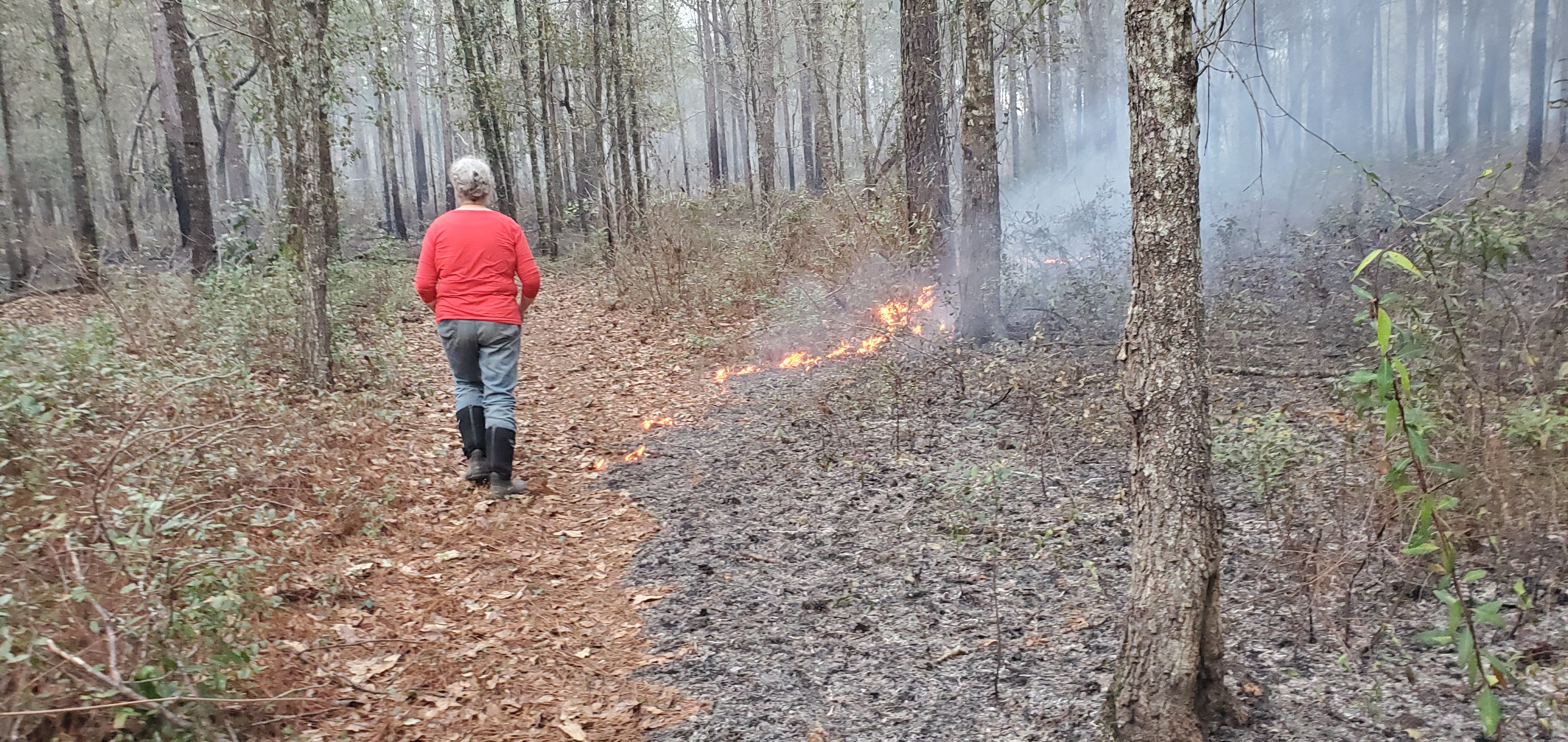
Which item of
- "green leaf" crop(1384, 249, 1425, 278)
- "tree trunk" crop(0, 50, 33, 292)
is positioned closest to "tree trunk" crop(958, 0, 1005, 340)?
"green leaf" crop(1384, 249, 1425, 278)

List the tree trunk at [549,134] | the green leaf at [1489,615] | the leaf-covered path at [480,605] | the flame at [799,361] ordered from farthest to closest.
A: 1. the tree trunk at [549,134]
2. the flame at [799,361]
3. the leaf-covered path at [480,605]
4. the green leaf at [1489,615]

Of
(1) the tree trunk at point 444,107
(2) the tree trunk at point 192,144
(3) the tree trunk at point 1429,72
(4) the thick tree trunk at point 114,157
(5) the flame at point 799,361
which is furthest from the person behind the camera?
(1) the tree trunk at point 444,107

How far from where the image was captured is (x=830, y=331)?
31.2 feet

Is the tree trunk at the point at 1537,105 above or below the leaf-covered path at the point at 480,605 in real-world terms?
above

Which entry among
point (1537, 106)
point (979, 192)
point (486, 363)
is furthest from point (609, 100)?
point (1537, 106)

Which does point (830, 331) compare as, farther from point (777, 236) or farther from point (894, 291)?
point (777, 236)

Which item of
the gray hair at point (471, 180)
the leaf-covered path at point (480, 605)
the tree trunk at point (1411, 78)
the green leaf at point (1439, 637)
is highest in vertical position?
the tree trunk at point (1411, 78)

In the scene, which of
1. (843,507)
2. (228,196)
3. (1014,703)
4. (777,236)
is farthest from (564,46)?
(228,196)

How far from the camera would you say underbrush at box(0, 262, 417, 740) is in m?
2.62

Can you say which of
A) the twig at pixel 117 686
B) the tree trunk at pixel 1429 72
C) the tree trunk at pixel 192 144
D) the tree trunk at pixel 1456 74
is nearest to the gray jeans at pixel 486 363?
the twig at pixel 117 686

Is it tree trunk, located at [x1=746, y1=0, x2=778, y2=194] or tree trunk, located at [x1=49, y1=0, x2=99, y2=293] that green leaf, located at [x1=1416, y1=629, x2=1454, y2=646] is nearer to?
tree trunk, located at [x1=746, y1=0, x2=778, y2=194]

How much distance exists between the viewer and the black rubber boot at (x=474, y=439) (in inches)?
230

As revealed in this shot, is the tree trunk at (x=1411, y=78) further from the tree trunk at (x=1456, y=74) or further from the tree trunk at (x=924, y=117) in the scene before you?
the tree trunk at (x=924, y=117)

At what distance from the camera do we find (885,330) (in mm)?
8531
